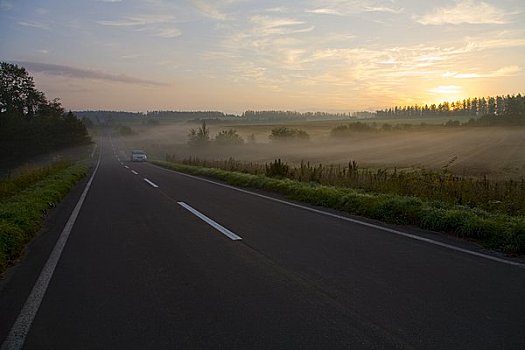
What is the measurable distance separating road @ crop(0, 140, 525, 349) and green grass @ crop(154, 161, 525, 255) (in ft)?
1.80

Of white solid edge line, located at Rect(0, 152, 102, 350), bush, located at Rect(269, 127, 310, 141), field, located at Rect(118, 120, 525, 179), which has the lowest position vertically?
field, located at Rect(118, 120, 525, 179)

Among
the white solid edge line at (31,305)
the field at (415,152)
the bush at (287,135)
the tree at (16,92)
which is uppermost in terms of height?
the tree at (16,92)

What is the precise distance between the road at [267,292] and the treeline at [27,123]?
59075mm

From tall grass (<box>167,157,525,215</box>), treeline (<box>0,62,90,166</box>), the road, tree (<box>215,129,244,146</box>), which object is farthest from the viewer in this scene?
tree (<box>215,129,244,146</box>)

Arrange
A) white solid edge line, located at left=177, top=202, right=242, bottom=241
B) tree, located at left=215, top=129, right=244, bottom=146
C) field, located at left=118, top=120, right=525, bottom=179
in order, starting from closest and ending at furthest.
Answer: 1. white solid edge line, located at left=177, top=202, right=242, bottom=241
2. field, located at left=118, top=120, right=525, bottom=179
3. tree, located at left=215, top=129, right=244, bottom=146

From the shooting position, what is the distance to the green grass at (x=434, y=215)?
654 cm

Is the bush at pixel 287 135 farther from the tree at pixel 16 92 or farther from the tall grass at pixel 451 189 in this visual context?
the tall grass at pixel 451 189

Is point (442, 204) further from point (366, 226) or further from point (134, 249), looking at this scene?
point (134, 249)

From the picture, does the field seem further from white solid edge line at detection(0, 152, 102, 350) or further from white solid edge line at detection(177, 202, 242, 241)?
white solid edge line at detection(0, 152, 102, 350)

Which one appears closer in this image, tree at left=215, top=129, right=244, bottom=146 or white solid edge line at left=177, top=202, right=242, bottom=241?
white solid edge line at left=177, top=202, right=242, bottom=241

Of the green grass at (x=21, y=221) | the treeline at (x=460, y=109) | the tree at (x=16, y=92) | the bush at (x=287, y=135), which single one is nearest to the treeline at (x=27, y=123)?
the tree at (x=16, y=92)

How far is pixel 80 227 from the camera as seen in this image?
877 cm

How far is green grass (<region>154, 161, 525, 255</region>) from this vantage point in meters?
6.54

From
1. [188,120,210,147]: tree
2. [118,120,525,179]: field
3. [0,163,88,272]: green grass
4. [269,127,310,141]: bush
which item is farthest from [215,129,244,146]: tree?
[0,163,88,272]: green grass
